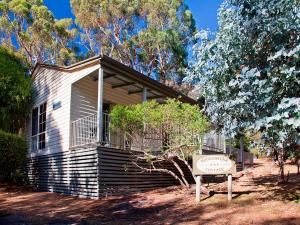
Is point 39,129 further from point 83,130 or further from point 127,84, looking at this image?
point 127,84

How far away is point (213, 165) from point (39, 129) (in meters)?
8.86

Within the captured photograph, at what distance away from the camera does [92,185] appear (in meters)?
12.6

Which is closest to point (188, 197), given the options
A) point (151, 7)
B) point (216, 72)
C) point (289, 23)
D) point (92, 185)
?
point (92, 185)

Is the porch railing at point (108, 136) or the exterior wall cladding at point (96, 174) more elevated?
the porch railing at point (108, 136)

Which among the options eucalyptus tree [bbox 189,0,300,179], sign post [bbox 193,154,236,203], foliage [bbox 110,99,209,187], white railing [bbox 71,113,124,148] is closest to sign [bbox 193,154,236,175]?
sign post [bbox 193,154,236,203]

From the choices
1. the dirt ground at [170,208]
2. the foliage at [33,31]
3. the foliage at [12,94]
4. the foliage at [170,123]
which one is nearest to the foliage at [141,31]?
the foliage at [33,31]

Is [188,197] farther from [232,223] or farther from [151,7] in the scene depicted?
[151,7]

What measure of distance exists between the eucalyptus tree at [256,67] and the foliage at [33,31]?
75.7 ft

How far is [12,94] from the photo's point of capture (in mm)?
16609

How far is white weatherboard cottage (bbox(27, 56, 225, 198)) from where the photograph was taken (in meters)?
12.8

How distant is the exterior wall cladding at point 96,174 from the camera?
1246 cm

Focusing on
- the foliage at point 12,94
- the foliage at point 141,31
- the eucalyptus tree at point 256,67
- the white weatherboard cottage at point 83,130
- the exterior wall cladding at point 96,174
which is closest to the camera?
the eucalyptus tree at point 256,67

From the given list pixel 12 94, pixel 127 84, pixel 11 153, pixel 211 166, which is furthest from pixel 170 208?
pixel 12 94

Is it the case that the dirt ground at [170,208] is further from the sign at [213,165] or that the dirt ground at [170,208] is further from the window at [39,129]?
the window at [39,129]
